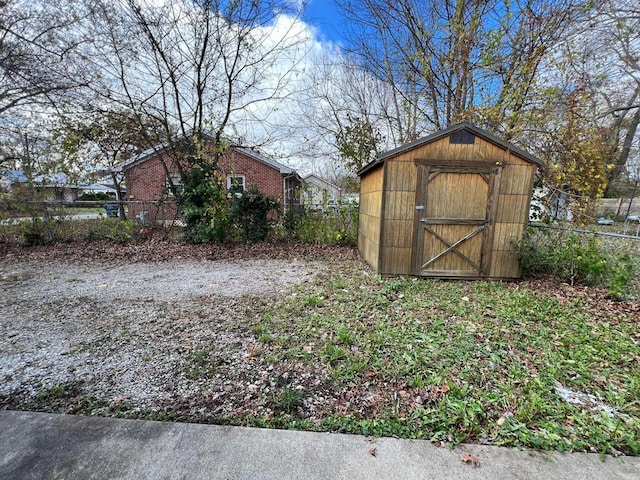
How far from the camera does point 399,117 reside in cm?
958

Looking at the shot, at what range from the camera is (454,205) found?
495cm

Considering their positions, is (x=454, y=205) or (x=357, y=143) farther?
(x=357, y=143)

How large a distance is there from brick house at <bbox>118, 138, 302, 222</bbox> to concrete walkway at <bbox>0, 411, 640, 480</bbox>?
6.57 m

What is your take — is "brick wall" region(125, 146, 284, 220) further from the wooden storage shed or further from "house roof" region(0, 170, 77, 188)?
the wooden storage shed

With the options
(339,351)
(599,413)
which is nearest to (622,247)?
(599,413)

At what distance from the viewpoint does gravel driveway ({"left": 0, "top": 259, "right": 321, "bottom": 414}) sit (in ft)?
7.70

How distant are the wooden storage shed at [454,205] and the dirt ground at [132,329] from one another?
1983 millimetres

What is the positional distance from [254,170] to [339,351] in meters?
12.4

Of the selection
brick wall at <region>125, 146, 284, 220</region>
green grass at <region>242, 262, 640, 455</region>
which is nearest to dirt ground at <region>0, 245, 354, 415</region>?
green grass at <region>242, 262, 640, 455</region>

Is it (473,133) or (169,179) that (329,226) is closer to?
(473,133)

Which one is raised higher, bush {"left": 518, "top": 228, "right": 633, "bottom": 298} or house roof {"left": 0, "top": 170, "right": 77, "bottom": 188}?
house roof {"left": 0, "top": 170, "right": 77, "bottom": 188}

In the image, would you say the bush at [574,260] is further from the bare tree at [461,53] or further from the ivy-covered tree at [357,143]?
the ivy-covered tree at [357,143]

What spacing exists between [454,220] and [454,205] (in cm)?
26

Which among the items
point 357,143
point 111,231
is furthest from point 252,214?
point 357,143
